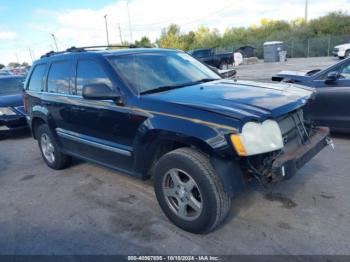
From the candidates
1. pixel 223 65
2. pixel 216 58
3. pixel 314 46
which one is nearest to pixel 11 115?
pixel 216 58

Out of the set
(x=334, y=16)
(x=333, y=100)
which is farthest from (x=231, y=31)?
(x=333, y=100)

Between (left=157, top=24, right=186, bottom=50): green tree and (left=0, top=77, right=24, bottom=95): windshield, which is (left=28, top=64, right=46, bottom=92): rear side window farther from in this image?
(left=157, top=24, right=186, bottom=50): green tree

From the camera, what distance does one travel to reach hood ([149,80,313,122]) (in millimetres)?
2844

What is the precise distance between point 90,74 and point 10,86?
667cm

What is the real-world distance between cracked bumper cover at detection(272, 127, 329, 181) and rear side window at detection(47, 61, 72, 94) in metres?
3.05

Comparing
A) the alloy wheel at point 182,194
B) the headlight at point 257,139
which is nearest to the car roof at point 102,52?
the alloy wheel at point 182,194

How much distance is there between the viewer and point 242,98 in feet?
10.3

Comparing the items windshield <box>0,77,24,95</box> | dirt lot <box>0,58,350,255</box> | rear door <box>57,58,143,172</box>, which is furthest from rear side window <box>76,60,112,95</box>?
windshield <box>0,77,24,95</box>

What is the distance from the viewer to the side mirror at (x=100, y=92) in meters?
3.48

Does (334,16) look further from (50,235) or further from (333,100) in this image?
(50,235)

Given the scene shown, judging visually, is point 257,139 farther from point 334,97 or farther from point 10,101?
point 10,101

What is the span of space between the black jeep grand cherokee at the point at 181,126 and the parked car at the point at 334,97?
2056 millimetres

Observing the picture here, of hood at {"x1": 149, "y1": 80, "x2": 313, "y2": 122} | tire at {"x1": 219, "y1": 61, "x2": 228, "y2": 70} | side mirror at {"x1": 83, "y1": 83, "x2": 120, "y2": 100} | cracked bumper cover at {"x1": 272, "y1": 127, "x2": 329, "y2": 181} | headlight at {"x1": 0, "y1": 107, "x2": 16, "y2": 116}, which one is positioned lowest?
tire at {"x1": 219, "y1": 61, "x2": 228, "y2": 70}

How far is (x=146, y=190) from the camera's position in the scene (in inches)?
167
